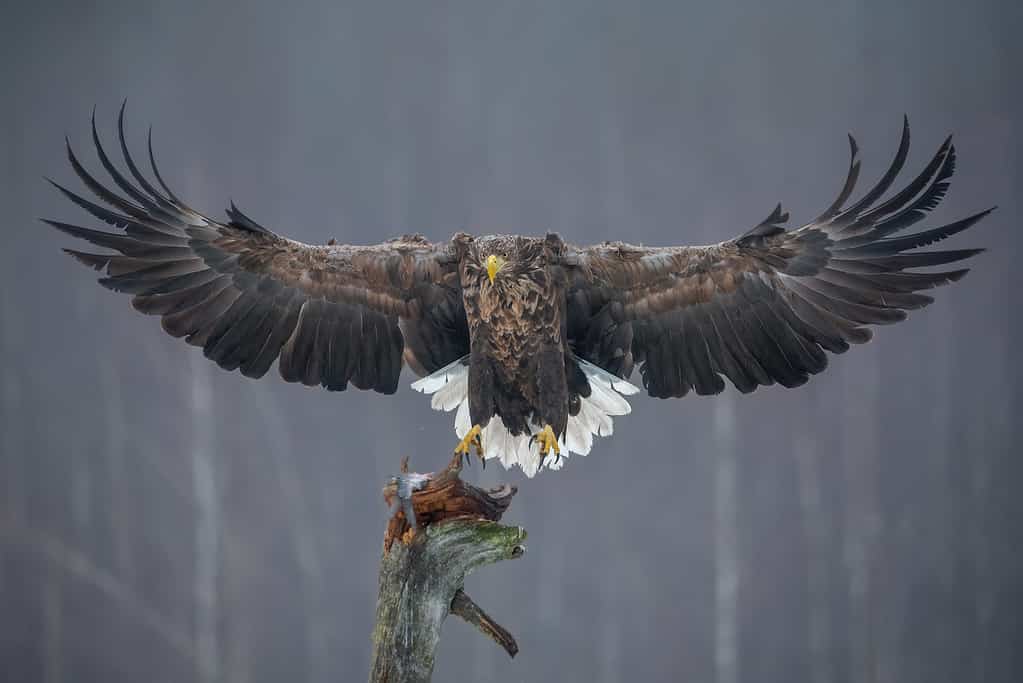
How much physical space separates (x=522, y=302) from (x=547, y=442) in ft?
2.01

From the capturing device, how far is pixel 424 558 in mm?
3965

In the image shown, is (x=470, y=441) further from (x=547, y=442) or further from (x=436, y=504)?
(x=436, y=504)

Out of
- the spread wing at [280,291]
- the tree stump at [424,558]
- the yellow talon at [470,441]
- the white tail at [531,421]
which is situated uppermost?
the spread wing at [280,291]

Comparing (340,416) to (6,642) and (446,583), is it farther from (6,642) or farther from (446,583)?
(446,583)

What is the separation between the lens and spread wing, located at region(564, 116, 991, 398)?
171 inches

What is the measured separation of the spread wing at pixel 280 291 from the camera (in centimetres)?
444

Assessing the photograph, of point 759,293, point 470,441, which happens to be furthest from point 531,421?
point 759,293

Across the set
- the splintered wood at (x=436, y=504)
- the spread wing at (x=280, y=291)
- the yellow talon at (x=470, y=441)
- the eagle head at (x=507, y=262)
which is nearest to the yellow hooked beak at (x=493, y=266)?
the eagle head at (x=507, y=262)

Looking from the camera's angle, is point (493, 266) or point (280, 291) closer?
point (493, 266)

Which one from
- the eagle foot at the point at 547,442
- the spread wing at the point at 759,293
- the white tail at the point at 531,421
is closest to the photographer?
the spread wing at the point at 759,293

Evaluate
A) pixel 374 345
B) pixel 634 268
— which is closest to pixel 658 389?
pixel 634 268

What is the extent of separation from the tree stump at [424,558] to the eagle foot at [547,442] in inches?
23.8

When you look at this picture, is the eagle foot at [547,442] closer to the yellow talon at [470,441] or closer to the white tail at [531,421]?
the white tail at [531,421]

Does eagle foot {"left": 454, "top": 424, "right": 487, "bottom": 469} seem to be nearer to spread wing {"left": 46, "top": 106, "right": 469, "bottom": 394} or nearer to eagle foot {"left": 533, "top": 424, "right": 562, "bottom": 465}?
eagle foot {"left": 533, "top": 424, "right": 562, "bottom": 465}
